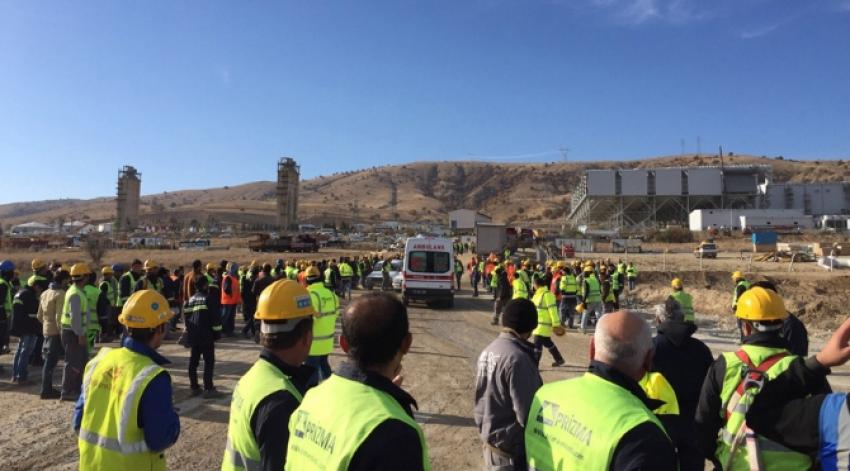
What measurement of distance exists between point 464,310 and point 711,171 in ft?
235

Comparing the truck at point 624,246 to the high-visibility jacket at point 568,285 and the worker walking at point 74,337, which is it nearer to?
the high-visibility jacket at point 568,285

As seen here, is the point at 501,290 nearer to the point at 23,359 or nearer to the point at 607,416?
the point at 23,359

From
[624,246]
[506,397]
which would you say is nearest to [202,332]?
[506,397]

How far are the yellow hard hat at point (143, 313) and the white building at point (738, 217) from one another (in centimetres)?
7550

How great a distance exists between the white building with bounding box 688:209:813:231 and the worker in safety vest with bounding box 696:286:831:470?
2901 inches

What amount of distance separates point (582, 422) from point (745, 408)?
58.0 inches

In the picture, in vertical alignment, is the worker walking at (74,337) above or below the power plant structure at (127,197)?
below

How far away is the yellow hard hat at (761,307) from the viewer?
3.16m

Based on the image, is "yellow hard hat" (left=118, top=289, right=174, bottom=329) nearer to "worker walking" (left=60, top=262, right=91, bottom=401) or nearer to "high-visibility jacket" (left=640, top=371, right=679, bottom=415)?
"high-visibility jacket" (left=640, top=371, right=679, bottom=415)

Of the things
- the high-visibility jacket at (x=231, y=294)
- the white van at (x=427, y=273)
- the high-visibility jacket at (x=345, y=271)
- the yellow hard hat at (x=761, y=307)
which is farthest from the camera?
the high-visibility jacket at (x=345, y=271)

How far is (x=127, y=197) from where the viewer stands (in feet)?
327

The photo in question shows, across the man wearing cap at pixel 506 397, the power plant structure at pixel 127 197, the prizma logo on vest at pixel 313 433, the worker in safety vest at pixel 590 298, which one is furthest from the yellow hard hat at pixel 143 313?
the power plant structure at pixel 127 197

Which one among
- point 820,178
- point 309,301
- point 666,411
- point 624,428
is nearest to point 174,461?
point 309,301

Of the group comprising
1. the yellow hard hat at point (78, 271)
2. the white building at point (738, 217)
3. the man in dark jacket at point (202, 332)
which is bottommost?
the man in dark jacket at point (202, 332)
